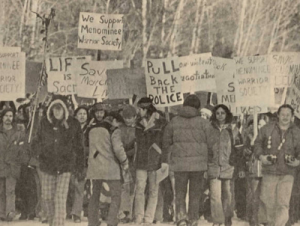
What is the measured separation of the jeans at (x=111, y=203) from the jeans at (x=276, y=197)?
64.4 inches

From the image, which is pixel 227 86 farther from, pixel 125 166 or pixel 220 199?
pixel 125 166

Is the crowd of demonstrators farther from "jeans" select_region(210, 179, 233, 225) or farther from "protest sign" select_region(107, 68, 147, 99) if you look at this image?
"protest sign" select_region(107, 68, 147, 99)

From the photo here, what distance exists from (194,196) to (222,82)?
133 centimetres

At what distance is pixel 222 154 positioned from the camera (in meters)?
8.17

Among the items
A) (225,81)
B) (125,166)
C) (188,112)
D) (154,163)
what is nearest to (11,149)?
(125,166)

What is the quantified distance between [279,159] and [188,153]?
3.36 ft

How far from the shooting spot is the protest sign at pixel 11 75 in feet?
26.7

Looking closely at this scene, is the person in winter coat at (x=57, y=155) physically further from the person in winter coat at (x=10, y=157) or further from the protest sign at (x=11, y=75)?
the protest sign at (x=11, y=75)

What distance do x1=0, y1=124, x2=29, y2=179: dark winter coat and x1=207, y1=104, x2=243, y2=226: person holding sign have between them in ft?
6.85

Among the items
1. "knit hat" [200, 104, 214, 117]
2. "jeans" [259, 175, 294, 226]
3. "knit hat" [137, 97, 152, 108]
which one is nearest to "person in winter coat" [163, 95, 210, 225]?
"knit hat" [200, 104, 214, 117]

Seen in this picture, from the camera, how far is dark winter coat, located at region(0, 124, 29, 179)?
8.10m

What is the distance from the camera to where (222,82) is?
27.1 feet

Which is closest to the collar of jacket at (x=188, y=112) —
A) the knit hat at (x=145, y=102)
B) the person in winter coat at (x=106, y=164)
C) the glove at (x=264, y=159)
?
the knit hat at (x=145, y=102)

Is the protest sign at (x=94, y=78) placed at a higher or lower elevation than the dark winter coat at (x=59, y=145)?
higher
